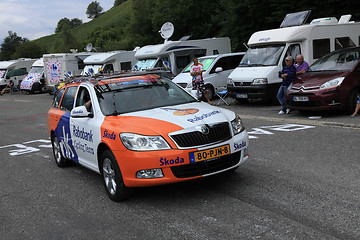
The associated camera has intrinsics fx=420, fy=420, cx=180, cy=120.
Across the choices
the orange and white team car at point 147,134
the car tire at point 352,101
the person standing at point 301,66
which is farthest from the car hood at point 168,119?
the person standing at point 301,66

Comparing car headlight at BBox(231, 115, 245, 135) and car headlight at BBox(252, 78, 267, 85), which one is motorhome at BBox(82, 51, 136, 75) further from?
car headlight at BBox(231, 115, 245, 135)

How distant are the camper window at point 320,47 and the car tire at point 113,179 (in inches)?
431

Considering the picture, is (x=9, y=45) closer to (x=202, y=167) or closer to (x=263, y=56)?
(x=263, y=56)

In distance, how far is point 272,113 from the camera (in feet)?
41.7

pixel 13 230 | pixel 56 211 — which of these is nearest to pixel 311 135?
pixel 56 211

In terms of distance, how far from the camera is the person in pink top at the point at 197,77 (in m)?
15.8

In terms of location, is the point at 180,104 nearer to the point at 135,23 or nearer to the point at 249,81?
the point at 249,81

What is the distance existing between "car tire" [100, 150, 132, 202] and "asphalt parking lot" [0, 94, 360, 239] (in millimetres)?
125

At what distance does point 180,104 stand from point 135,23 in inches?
1914

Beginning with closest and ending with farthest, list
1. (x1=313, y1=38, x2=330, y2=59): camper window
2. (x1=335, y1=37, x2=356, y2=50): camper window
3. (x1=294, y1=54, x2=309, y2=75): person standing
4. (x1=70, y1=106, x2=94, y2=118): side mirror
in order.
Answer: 1. (x1=70, y1=106, x2=94, y2=118): side mirror
2. (x1=294, y1=54, x2=309, y2=75): person standing
3. (x1=313, y1=38, x2=330, y2=59): camper window
4. (x1=335, y1=37, x2=356, y2=50): camper window

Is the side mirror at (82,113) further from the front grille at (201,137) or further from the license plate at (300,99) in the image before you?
the license plate at (300,99)

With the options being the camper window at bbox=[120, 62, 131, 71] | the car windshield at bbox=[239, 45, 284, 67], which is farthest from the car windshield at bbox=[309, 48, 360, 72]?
the camper window at bbox=[120, 62, 131, 71]

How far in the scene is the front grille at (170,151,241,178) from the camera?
5.09 m

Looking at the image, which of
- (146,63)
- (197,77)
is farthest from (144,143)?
(146,63)
